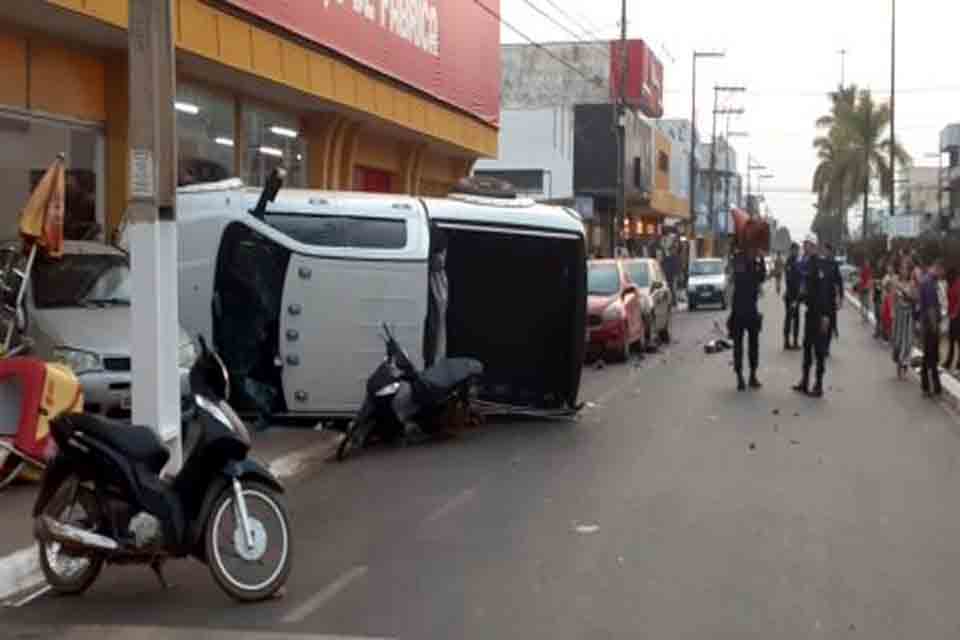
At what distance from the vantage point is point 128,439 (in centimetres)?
777

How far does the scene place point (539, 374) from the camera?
52.1 feet

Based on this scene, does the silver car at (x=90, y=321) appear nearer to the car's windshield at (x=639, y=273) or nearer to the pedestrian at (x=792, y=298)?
the pedestrian at (x=792, y=298)

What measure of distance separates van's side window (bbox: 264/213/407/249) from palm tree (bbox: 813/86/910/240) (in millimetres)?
78626

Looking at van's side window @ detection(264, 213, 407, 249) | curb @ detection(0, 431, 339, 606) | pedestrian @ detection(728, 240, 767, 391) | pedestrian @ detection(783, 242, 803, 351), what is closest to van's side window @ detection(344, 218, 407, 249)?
van's side window @ detection(264, 213, 407, 249)

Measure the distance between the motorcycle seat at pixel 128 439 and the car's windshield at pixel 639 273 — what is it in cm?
2137

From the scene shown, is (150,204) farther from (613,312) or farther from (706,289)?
(706,289)

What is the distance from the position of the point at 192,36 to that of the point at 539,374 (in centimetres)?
586

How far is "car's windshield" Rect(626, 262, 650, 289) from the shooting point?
28938 millimetres

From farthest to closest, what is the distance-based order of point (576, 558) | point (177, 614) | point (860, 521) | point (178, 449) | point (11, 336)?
point (11, 336), point (178, 449), point (860, 521), point (576, 558), point (177, 614)

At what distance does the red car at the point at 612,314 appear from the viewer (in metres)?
24.1

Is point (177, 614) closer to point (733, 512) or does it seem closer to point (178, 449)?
point (178, 449)

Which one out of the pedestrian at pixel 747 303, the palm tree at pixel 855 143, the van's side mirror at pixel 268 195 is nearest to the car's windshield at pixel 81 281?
the van's side mirror at pixel 268 195

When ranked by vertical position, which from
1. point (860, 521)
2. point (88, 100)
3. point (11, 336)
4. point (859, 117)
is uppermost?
point (859, 117)

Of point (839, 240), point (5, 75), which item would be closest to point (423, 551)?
point (5, 75)
